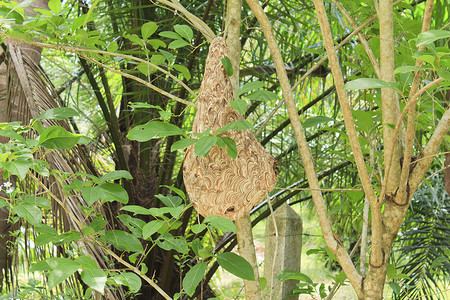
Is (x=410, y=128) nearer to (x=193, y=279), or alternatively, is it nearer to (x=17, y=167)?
(x=193, y=279)

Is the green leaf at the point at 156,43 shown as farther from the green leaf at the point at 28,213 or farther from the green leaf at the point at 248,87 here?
the green leaf at the point at 28,213

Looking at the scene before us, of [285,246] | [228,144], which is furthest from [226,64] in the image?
[285,246]

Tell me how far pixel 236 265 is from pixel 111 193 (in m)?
0.25

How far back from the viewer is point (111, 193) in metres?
0.81

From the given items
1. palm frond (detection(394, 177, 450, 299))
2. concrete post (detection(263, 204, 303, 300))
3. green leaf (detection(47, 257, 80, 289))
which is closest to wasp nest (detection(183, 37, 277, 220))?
green leaf (detection(47, 257, 80, 289))

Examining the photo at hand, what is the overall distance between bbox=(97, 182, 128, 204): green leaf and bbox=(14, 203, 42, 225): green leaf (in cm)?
11

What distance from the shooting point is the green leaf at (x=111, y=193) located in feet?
2.61

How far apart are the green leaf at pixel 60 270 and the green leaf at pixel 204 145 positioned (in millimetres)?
244

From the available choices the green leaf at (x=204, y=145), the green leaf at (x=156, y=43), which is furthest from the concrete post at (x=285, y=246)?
the green leaf at (x=204, y=145)

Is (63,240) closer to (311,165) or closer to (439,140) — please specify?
(311,165)

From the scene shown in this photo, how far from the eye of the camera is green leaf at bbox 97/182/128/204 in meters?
0.79

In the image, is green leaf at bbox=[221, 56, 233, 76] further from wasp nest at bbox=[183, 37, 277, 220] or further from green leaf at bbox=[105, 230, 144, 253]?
green leaf at bbox=[105, 230, 144, 253]

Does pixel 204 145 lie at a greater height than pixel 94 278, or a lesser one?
greater

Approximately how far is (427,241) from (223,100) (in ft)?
5.56
